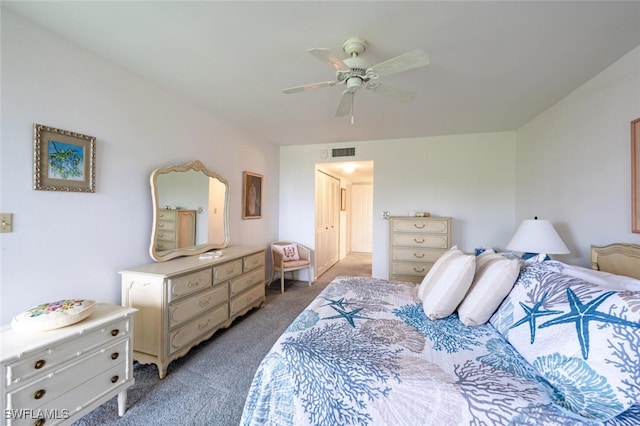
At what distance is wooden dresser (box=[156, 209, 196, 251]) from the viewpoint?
7.70ft

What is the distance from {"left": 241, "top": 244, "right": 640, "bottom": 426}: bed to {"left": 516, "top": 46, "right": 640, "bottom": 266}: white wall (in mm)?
1015

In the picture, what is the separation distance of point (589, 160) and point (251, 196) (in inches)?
149

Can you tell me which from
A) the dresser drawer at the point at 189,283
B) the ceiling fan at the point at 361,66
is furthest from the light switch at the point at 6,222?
the ceiling fan at the point at 361,66

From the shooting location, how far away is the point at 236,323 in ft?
9.30

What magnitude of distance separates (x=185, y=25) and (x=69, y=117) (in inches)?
42.4

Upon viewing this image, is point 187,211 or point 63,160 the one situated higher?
point 63,160

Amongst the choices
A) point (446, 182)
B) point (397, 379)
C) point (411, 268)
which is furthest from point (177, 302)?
point (446, 182)

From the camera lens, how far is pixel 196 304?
7.17ft

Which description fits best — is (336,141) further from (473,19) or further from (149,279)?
(149,279)

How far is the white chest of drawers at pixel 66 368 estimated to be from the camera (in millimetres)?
1160

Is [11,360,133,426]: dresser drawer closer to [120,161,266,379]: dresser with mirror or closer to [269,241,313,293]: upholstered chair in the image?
[120,161,266,379]: dresser with mirror

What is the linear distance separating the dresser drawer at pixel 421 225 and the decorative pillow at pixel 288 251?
1724 millimetres

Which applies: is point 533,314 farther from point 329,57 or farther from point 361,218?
point 361,218

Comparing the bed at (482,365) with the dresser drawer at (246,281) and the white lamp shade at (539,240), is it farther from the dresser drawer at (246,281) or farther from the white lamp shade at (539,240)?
the dresser drawer at (246,281)
